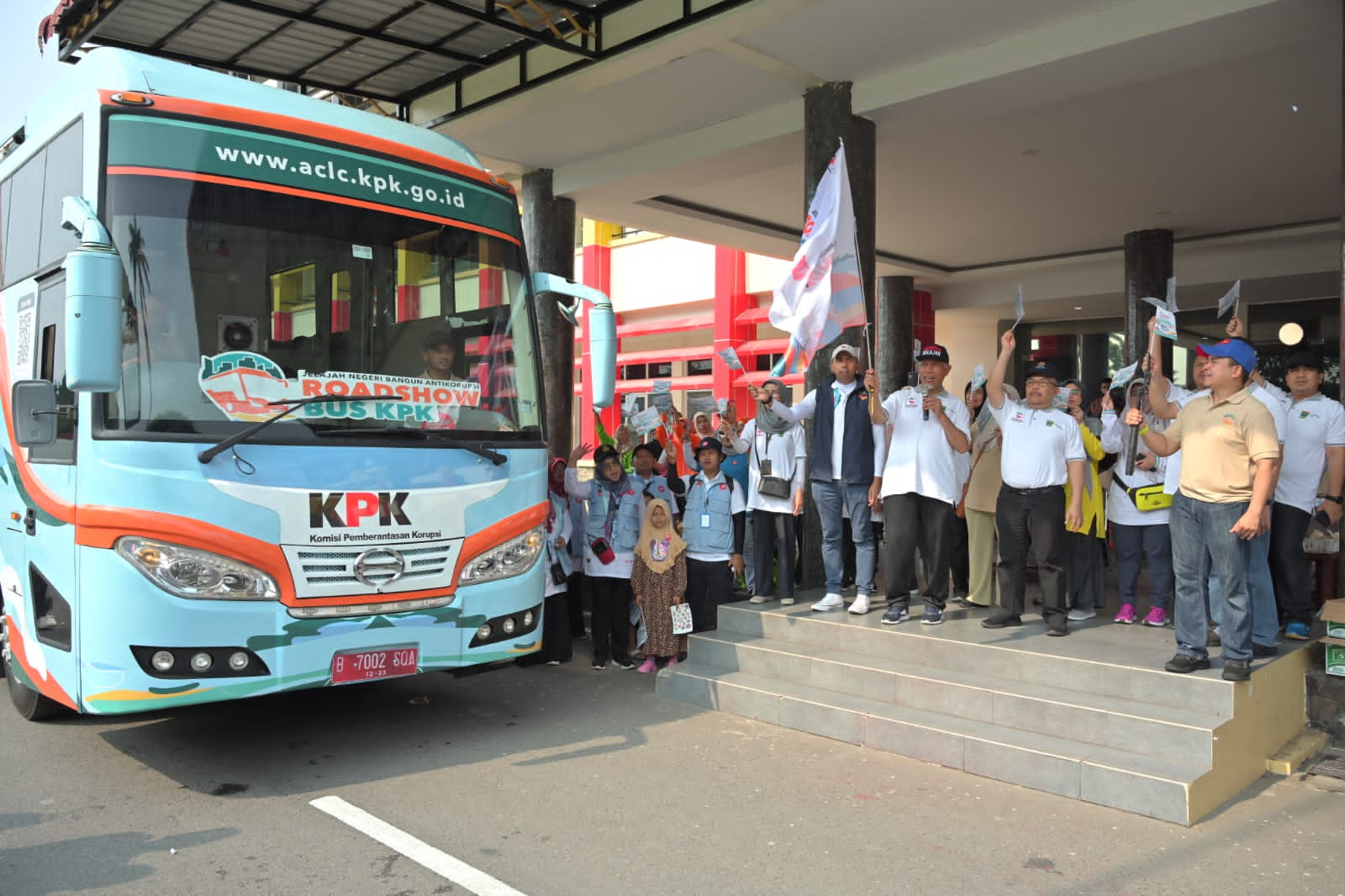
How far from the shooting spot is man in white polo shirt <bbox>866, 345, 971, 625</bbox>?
7270mm

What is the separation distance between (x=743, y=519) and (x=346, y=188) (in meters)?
4.53

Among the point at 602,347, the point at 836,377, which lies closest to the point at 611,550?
the point at 836,377

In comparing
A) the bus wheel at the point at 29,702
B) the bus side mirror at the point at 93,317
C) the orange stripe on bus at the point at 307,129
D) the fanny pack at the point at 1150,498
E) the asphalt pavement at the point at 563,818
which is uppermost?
the orange stripe on bus at the point at 307,129

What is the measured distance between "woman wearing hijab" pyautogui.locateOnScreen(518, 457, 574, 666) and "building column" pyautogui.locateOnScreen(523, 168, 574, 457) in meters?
3.41

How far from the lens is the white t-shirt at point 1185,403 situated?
6.51 metres

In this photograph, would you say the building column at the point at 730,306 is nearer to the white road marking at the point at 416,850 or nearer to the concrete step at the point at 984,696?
the concrete step at the point at 984,696

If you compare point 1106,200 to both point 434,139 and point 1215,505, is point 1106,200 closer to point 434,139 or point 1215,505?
point 1215,505

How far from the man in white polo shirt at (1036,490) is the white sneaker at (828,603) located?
1142 millimetres

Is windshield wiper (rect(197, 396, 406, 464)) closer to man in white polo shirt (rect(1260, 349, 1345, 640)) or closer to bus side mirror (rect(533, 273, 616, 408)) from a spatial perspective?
bus side mirror (rect(533, 273, 616, 408))

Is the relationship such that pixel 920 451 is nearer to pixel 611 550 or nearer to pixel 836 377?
pixel 836 377

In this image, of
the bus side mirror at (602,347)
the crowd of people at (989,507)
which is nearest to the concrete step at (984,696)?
the crowd of people at (989,507)

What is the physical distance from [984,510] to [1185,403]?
1894 mm

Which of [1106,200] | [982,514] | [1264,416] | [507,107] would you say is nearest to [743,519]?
[982,514]

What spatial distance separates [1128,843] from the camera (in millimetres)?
4680
